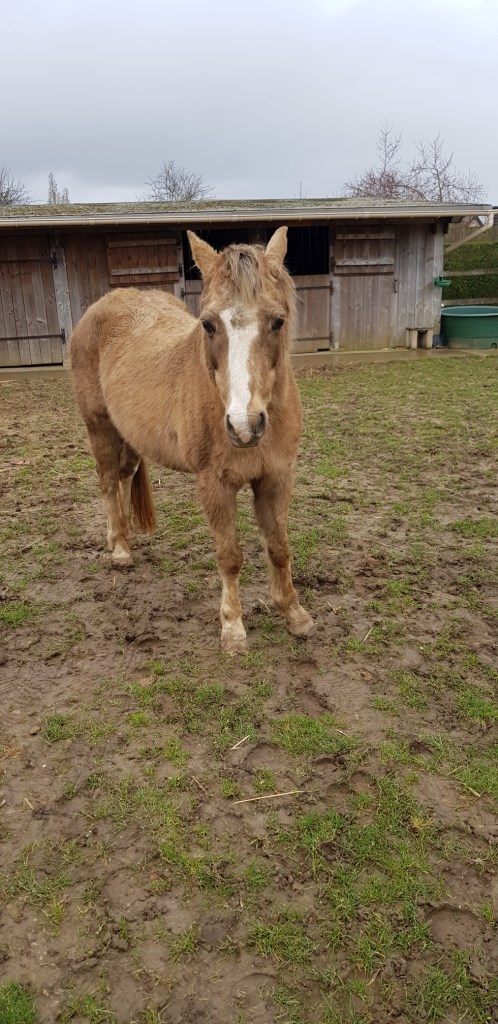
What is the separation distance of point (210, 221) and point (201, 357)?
8983 mm

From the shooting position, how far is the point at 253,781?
226cm

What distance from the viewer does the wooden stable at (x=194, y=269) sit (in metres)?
11.1

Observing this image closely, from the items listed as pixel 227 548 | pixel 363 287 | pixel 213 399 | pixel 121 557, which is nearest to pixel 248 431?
pixel 213 399

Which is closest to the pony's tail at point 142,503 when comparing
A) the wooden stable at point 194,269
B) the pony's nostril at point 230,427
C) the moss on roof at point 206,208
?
the pony's nostril at point 230,427

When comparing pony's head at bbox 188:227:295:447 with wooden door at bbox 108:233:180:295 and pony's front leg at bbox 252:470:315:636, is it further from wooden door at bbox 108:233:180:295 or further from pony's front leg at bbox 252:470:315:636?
wooden door at bbox 108:233:180:295

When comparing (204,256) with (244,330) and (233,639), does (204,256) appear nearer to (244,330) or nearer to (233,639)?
(244,330)

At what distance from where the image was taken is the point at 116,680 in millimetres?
2908

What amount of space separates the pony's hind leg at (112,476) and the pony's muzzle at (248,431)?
2.00 m

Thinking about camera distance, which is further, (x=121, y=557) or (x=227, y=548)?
(x=121, y=557)

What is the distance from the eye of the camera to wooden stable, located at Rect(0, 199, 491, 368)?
1112 cm

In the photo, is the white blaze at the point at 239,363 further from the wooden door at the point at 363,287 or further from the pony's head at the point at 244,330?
the wooden door at the point at 363,287

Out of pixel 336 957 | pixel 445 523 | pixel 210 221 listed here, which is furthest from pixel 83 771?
pixel 210 221

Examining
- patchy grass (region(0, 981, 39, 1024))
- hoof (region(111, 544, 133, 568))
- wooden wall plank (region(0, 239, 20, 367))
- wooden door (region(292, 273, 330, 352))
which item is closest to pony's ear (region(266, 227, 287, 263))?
hoof (region(111, 544, 133, 568))

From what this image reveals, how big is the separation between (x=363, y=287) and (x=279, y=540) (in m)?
10.7
